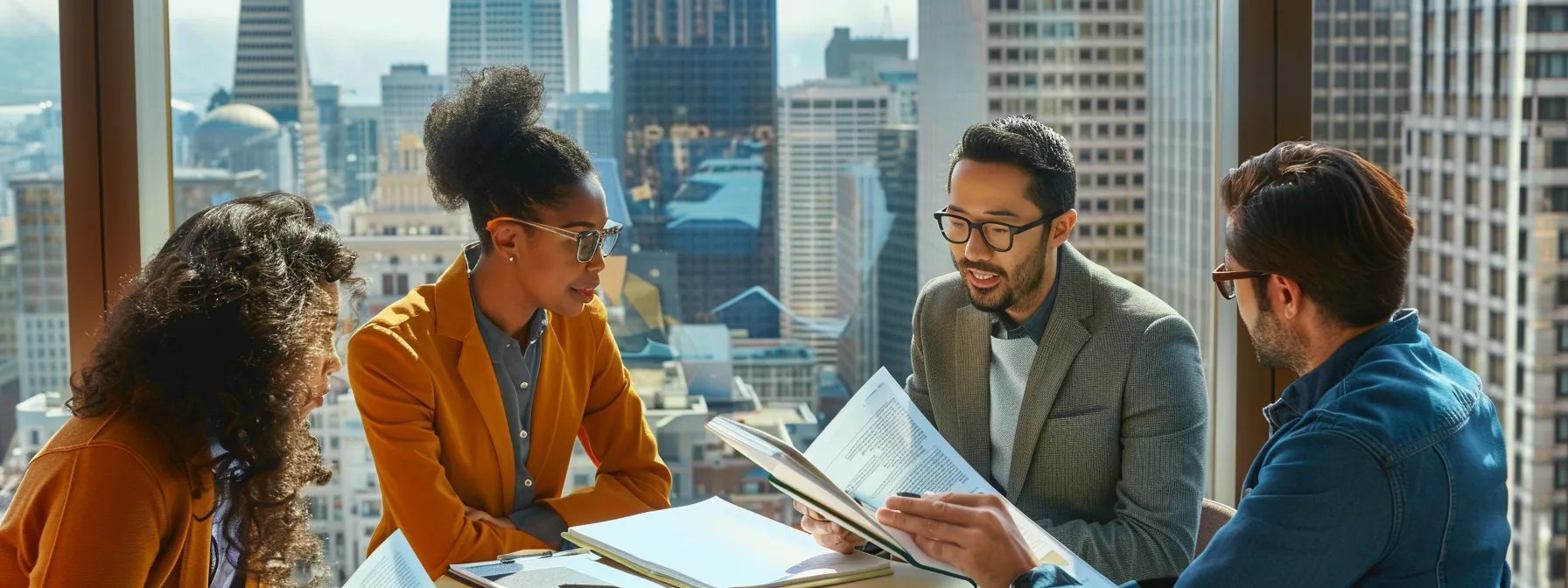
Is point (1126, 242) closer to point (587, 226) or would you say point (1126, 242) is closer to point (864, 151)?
point (864, 151)

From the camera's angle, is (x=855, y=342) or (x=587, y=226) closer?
(x=587, y=226)

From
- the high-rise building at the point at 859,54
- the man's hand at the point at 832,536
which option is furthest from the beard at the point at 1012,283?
the high-rise building at the point at 859,54

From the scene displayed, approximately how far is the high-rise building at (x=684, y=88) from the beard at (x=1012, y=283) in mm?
919

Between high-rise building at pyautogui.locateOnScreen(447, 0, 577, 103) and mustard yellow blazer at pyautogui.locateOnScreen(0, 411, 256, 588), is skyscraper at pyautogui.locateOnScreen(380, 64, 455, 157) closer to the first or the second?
high-rise building at pyautogui.locateOnScreen(447, 0, 577, 103)

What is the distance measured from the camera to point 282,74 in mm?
2854

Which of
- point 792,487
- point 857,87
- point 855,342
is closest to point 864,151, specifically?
point 857,87

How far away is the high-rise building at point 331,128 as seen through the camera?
288 cm

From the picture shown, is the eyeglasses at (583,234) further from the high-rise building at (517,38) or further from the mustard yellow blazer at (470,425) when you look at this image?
the high-rise building at (517,38)

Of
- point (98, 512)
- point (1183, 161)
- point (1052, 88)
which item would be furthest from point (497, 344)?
point (1183, 161)

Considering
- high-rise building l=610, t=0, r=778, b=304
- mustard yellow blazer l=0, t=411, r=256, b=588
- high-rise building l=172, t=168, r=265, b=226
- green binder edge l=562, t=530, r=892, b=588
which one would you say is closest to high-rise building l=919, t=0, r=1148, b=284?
high-rise building l=610, t=0, r=778, b=304

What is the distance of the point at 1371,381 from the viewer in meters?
1.37

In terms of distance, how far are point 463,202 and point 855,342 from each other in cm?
116

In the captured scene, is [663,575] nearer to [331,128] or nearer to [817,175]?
[817,175]

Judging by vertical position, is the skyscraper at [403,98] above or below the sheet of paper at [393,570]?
above
